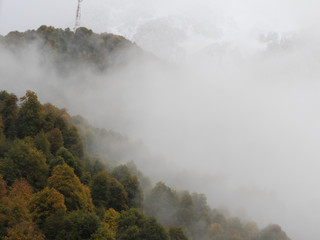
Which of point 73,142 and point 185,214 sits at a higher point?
point 73,142

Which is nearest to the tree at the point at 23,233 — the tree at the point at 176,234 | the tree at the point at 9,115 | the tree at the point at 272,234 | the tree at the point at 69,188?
the tree at the point at 69,188

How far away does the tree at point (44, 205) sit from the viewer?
45.8m

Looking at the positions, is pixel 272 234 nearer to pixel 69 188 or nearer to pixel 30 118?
Answer: pixel 30 118

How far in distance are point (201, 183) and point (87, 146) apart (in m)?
95.6

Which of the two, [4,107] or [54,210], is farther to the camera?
[4,107]

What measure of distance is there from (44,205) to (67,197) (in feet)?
→ 21.1

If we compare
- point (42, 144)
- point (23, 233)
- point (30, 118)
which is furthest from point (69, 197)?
point (30, 118)

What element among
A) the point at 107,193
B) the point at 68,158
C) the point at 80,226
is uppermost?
the point at 68,158

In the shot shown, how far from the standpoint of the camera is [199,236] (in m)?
96.0

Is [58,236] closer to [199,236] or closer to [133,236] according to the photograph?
[133,236]

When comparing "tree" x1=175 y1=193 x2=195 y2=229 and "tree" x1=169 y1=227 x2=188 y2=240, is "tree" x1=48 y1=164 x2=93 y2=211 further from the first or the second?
"tree" x1=175 y1=193 x2=195 y2=229

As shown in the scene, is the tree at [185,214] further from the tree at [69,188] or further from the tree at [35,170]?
the tree at [35,170]

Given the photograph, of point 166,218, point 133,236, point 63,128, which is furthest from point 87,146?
point 133,236

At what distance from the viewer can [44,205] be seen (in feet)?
152
